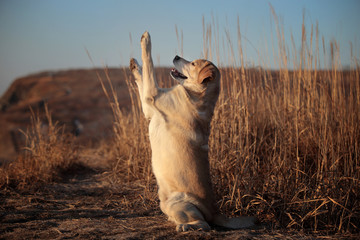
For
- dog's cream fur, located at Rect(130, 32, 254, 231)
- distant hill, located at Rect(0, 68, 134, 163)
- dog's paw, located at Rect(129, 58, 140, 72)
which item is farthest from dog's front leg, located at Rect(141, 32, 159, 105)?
distant hill, located at Rect(0, 68, 134, 163)

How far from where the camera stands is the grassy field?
2688 mm

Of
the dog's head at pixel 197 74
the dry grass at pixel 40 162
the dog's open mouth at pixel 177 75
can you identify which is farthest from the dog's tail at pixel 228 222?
the dry grass at pixel 40 162

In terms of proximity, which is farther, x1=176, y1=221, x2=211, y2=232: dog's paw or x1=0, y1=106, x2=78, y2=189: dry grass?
x1=0, y1=106, x2=78, y2=189: dry grass

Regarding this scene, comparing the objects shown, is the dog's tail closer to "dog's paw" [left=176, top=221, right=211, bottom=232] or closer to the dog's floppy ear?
"dog's paw" [left=176, top=221, right=211, bottom=232]

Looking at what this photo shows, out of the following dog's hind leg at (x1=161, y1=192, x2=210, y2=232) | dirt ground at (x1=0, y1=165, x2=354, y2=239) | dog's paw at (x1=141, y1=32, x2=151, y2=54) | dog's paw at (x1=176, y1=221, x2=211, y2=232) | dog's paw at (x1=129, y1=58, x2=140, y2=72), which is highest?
dog's paw at (x1=141, y1=32, x2=151, y2=54)

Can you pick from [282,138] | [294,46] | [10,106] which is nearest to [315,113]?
[282,138]

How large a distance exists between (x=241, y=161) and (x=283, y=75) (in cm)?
150

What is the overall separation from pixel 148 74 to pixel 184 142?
64 centimetres

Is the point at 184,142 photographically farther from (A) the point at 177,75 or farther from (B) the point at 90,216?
(B) the point at 90,216

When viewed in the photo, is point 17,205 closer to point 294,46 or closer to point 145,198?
point 145,198

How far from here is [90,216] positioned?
9.20 ft

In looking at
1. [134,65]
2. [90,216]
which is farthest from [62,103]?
[134,65]

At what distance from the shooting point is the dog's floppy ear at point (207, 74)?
2.38 m

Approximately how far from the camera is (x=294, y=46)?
3.54 m
